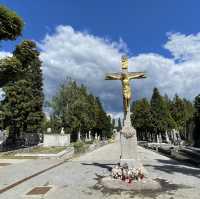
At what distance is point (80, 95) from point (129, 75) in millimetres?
44943

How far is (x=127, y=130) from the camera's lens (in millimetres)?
12586

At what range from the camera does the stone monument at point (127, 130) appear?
12242 mm

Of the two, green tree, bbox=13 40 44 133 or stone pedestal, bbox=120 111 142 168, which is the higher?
green tree, bbox=13 40 44 133

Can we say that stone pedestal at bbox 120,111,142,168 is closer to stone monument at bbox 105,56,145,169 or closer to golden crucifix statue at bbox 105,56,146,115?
stone monument at bbox 105,56,145,169

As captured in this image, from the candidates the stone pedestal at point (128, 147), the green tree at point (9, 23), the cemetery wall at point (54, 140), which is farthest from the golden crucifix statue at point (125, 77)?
the cemetery wall at point (54, 140)

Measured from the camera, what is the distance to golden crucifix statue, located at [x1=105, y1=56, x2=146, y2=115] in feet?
42.8

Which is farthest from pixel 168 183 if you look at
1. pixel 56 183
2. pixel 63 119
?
pixel 63 119

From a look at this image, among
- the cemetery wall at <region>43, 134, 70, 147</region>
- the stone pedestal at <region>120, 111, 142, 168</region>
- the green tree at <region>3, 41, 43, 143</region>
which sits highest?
the green tree at <region>3, 41, 43, 143</region>

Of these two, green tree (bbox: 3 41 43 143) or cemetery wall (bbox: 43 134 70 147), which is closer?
green tree (bbox: 3 41 43 143)

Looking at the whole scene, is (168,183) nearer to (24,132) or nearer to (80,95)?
(24,132)

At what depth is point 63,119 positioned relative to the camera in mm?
54875

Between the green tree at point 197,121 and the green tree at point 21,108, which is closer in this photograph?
the green tree at point 21,108

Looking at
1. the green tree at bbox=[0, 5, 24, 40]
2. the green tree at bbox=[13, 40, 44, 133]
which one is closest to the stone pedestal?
the green tree at bbox=[0, 5, 24, 40]

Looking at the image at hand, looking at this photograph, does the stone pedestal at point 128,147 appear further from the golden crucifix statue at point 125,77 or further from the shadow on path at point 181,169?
the shadow on path at point 181,169
